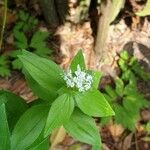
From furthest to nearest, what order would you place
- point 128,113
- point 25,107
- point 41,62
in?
point 128,113 → point 25,107 → point 41,62

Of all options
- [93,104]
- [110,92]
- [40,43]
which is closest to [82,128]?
[93,104]

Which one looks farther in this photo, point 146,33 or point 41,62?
point 146,33

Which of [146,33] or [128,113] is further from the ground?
[146,33]

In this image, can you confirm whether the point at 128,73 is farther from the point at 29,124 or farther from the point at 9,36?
the point at 29,124

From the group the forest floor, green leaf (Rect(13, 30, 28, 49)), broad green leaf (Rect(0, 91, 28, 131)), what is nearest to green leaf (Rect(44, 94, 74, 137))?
broad green leaf (Rect(0, 91, 28, 131))

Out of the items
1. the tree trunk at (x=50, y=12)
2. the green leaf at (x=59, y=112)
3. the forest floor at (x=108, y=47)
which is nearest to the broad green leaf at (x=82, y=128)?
the green leaf at (x=59, y=112)

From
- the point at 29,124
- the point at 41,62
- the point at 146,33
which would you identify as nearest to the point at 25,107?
the point at 29,124

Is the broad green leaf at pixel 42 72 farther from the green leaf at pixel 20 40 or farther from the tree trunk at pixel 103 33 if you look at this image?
the green leaf at pixel 20 40
